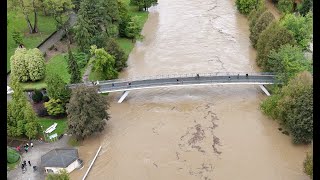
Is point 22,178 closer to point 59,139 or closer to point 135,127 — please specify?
point 59,139

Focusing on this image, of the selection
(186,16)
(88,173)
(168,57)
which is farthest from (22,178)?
(186,16)

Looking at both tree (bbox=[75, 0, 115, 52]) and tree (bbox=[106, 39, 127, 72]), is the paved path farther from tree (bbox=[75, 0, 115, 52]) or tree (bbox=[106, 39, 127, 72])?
tree (bbox=[75, 0, 115, 52])

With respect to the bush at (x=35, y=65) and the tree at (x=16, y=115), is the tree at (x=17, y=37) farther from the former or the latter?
the tree at (x=16, y=115)

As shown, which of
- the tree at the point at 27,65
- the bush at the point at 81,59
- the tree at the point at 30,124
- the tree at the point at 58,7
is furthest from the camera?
the tree at the point at 58,7

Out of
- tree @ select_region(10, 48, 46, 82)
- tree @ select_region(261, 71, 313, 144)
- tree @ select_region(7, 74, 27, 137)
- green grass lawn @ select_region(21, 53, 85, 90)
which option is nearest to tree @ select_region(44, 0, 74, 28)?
green grass lawn @ select_region(21, 53, 85, 90)

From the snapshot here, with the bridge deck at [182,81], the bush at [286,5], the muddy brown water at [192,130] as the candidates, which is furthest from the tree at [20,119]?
the bush at [286,5]
